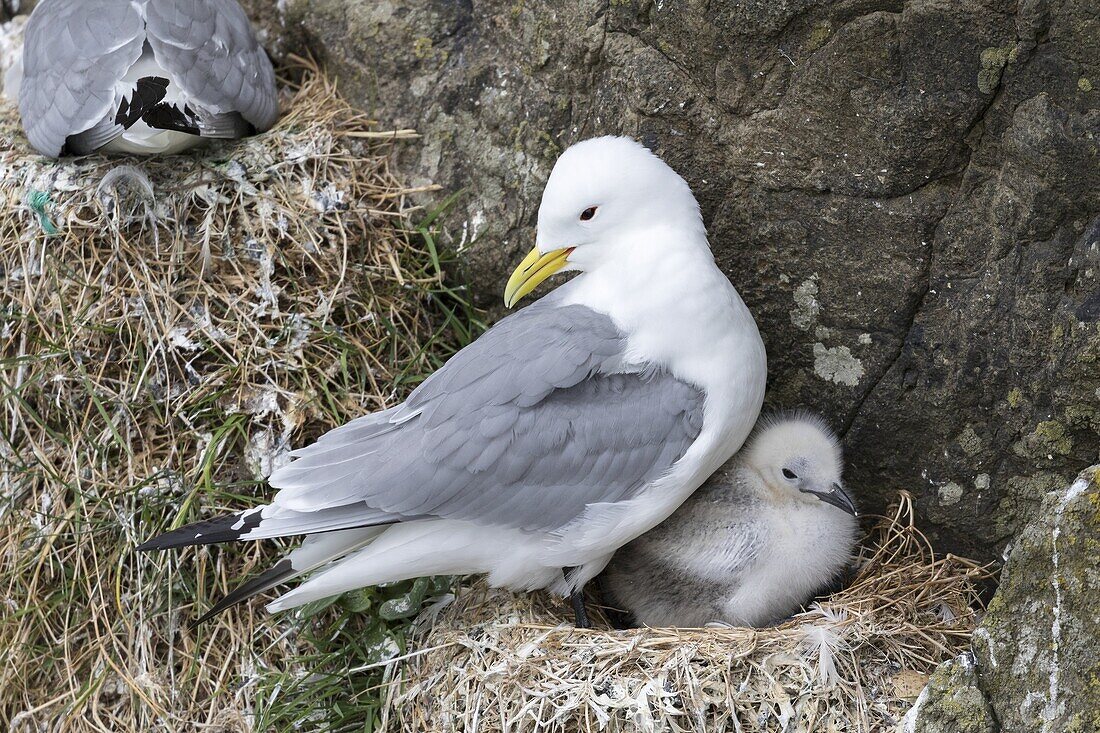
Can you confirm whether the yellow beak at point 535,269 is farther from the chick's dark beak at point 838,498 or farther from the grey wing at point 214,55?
the grey wing at point 214,55

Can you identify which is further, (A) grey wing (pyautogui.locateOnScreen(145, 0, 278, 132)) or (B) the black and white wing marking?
(A) grey wing (pyautogui.locateOnScreen(145, 0, 278, 132))

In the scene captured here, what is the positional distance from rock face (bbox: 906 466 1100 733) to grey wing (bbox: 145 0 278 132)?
8.60 feet

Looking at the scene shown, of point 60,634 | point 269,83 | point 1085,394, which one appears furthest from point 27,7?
point 1085,394

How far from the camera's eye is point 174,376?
3303 mm

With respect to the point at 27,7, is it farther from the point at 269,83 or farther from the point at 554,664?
the point at 554,664

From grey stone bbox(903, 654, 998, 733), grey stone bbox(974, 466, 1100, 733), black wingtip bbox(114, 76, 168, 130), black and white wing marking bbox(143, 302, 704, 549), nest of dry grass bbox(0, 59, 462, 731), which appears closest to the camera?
grey stone bbox(974, 466, 1100, 733)

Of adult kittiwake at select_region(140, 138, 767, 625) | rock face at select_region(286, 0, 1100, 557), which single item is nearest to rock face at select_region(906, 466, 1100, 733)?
rock face at select_region(286, 0, 1100, 557)

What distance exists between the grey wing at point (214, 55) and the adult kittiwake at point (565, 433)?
127 centimetres

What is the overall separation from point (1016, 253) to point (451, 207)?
169cm

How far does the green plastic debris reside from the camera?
3.40 meters

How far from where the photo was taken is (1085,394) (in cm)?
258

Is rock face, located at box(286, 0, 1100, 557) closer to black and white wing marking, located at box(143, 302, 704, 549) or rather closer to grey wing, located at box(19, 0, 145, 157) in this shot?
black and white wing marking, located at box(143, 302, 704, 549)

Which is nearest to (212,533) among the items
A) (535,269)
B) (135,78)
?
(535,269)

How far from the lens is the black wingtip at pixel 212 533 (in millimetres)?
2723
